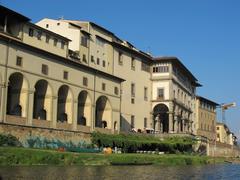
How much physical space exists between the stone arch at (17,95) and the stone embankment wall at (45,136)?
2461mm

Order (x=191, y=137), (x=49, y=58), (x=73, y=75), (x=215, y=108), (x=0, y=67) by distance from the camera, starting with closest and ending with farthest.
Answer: (x=0, y=67) → (x=49, y=58) → (x=73, y=75) → (x=191, y=137) → (x=215, y=108)

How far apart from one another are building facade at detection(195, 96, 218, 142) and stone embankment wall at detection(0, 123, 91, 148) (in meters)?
62.7

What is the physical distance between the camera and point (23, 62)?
5309 centimetres

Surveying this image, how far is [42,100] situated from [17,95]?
5.12 m

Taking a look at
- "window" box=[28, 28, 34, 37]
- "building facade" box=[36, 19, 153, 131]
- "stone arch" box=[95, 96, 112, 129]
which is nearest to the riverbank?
"stone arch" box=[95, 96, 112, 129]

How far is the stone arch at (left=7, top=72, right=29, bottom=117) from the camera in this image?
5369cm

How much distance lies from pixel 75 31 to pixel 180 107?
123 ft

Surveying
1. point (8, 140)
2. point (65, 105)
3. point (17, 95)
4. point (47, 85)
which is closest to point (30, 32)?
point (47, 85)

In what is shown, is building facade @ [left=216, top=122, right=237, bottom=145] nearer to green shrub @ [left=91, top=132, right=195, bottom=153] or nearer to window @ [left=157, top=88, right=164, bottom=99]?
window @ [left=157, top=88, right=164, bottom=99]

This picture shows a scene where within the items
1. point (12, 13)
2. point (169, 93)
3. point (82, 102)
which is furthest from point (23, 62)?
point (169, 93)

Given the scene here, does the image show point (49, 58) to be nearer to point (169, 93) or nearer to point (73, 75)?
point (73, 75)

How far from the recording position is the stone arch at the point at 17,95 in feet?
176

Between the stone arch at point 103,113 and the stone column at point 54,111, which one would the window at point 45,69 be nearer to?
the stone column at point 54,111

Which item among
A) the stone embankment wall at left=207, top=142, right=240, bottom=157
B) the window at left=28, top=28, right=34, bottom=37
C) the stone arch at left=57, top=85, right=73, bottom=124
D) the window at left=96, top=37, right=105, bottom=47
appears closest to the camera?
the window at left=28, top=28, right=34, bottom=37
